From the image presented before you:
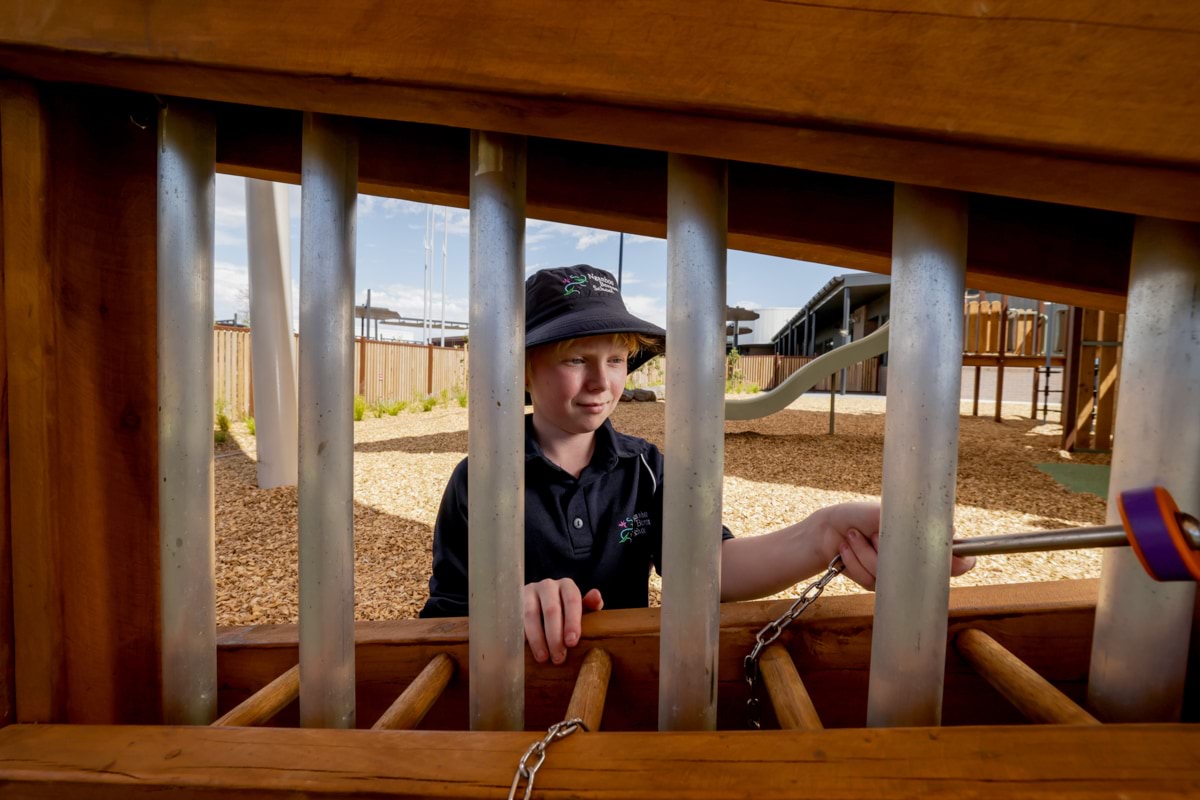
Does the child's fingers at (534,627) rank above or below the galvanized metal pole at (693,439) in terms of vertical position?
below

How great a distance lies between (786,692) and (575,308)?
734 mm

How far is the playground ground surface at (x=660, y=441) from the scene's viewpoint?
2.32 m

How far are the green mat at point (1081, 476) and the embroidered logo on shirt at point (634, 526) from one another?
350 cm

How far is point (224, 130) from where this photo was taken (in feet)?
2.01

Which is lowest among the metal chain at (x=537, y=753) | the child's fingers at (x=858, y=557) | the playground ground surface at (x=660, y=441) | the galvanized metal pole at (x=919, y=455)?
the playground ground surface at (x=660, y=441)

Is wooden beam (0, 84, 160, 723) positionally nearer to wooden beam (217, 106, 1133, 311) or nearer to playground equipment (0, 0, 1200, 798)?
playground equipment (0, 0, 1200, 798)

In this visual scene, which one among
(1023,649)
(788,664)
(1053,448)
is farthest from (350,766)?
(1053,448)

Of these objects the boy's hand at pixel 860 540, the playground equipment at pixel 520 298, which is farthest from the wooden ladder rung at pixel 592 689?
the boy's hand at pixel 860 540

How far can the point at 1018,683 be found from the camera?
0.57m

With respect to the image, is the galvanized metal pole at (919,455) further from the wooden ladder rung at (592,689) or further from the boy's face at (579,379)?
the boy's face at (579,379)

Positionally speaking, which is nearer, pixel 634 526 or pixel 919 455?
pixel 919 455

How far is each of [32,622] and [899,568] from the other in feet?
2.43

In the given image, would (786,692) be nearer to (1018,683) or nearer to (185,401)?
(1018,683)

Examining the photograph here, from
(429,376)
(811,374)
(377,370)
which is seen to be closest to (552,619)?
(811,374)
